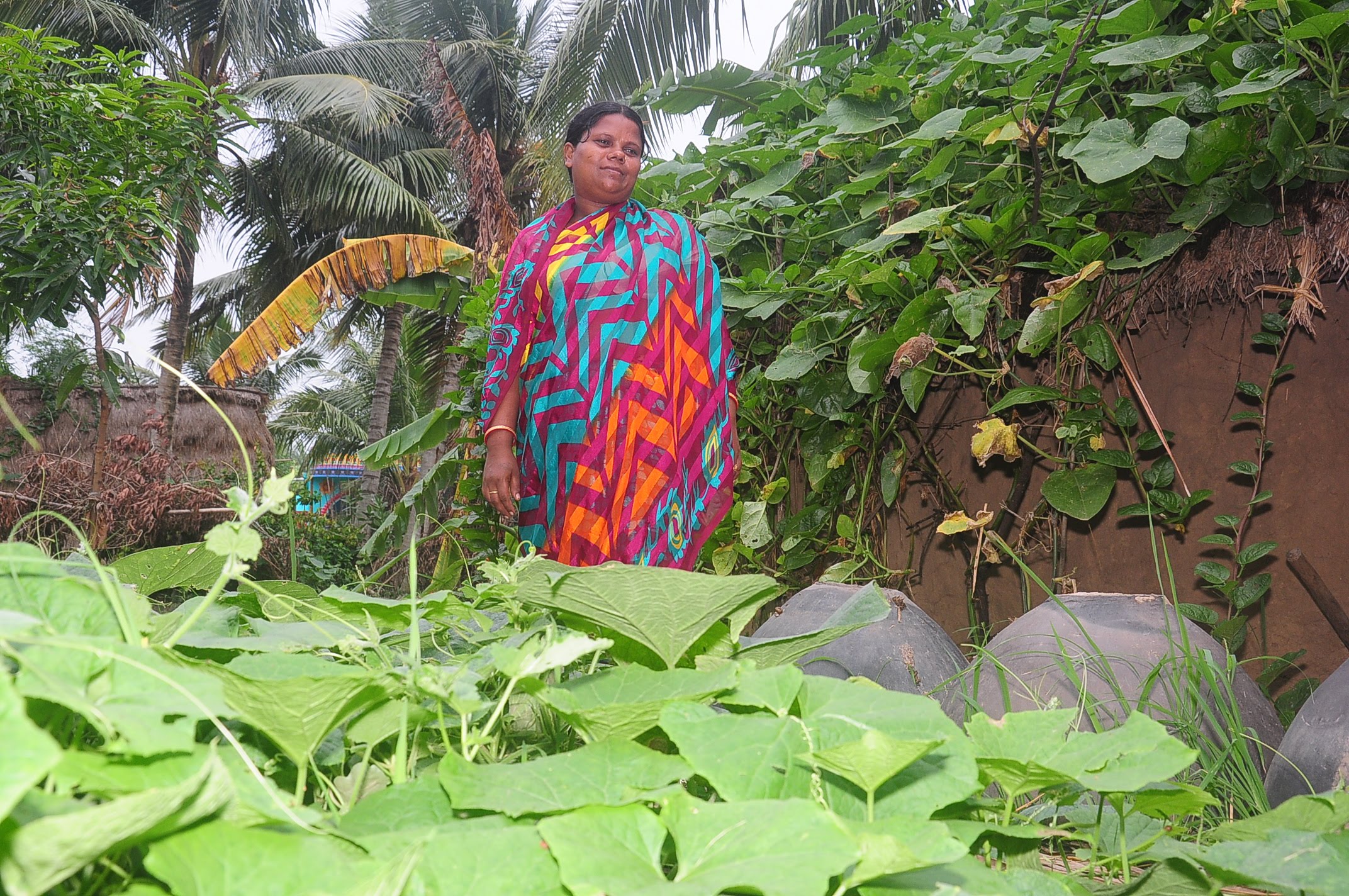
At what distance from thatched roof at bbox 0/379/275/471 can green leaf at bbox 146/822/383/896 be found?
12.4m

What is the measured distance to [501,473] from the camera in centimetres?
236

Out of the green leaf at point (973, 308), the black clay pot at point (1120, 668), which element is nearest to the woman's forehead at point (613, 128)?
the green leaf at point (973, 308)

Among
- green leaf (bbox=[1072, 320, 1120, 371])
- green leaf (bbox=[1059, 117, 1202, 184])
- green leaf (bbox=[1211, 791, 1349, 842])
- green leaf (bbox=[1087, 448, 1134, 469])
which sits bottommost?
green leaf (bbox=[1087, 448, 1134, 469])

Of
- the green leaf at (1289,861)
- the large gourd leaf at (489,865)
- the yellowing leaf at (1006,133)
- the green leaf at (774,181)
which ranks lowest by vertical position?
the green leaf at (1289,861)

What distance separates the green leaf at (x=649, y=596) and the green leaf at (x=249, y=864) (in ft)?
0.63

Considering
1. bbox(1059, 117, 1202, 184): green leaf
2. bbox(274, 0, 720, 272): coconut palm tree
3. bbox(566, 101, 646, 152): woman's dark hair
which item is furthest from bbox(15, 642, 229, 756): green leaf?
bbox(274, 0, 720, 272): coconut palm tree

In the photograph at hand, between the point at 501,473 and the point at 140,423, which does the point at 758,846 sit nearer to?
the point at 501,473

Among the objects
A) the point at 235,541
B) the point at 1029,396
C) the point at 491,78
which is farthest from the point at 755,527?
the point at 491,78

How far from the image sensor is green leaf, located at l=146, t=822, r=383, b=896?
26 centimetres

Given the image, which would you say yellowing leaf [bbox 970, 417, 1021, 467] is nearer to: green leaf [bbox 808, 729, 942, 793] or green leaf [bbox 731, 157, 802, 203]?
green leaf [bbox 731, 157, 802, 203]

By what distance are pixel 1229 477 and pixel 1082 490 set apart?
283 millimetres

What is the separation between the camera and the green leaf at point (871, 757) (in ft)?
1.13

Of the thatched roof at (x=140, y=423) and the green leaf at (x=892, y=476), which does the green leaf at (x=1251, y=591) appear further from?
the thatched roof at (x=140, y=423)

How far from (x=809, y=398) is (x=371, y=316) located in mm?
18353
